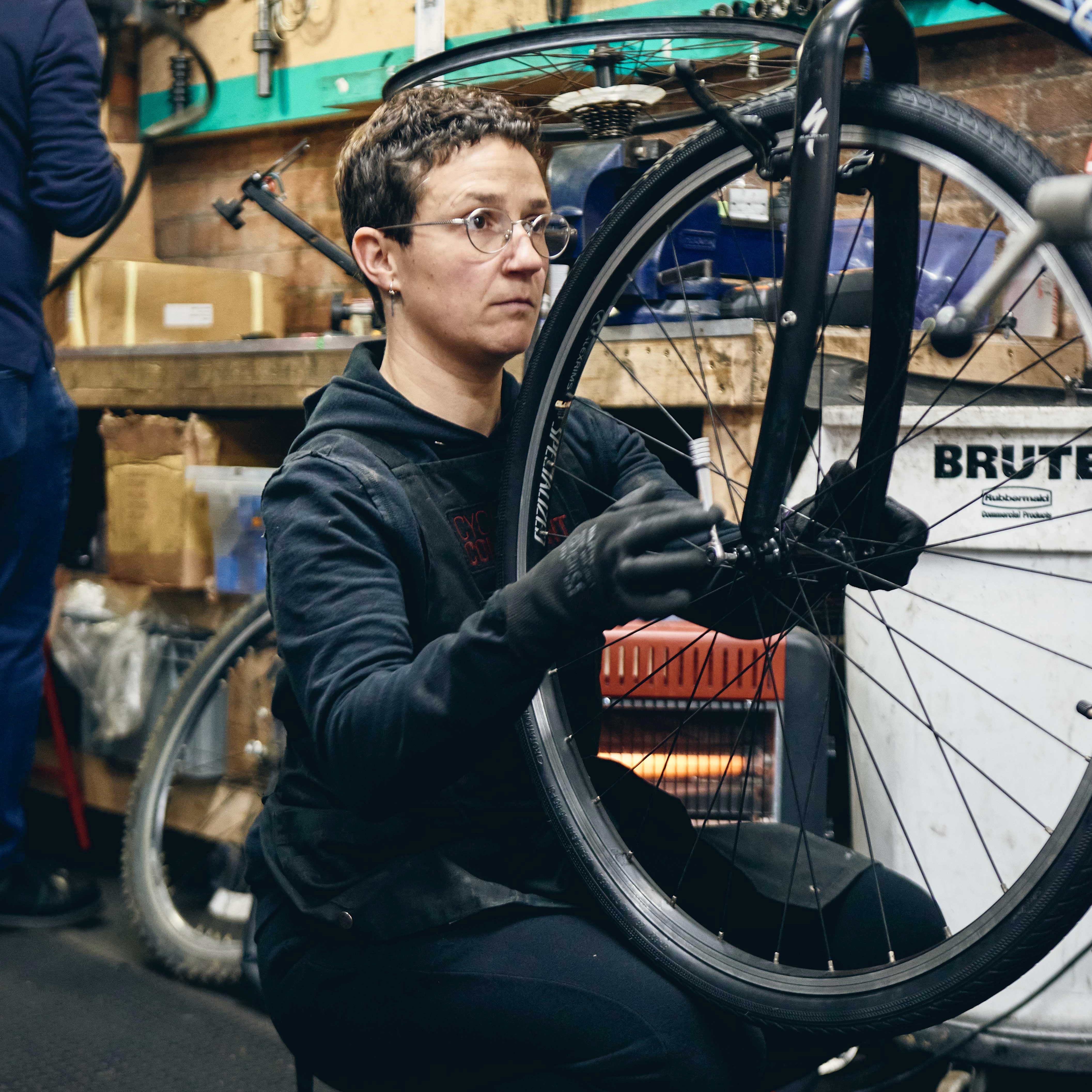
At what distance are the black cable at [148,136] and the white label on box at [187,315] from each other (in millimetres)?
211

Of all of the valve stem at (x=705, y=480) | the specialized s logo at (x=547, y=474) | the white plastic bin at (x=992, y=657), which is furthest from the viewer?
the white plastic bin at (x=992, y=657)

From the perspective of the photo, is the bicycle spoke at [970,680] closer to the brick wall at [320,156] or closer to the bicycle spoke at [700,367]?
the bicycle spoke at [700,367]

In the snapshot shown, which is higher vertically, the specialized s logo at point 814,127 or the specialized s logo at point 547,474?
the specialized s logo at point 814,127

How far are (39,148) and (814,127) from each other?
62.5 inches

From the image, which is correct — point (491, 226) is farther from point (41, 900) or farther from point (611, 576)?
point (41, 900)

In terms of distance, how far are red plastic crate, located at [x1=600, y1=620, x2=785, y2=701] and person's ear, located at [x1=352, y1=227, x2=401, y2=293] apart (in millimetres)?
563

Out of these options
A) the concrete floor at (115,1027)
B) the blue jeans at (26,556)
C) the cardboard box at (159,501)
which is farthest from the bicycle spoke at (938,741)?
the blue jeans at (26,556)

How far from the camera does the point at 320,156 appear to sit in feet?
9.86

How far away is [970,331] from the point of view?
2.18ft

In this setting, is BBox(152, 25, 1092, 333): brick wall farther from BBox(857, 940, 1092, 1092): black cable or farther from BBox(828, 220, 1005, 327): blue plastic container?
BBox(857, 940, 1092, 1092): black cable

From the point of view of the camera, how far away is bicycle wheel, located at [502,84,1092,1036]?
85 centimetres

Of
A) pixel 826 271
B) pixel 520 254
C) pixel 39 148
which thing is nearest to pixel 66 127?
pixel 39 148

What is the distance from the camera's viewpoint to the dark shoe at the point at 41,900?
2.01m

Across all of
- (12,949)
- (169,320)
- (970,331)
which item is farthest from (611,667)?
(169,320)
